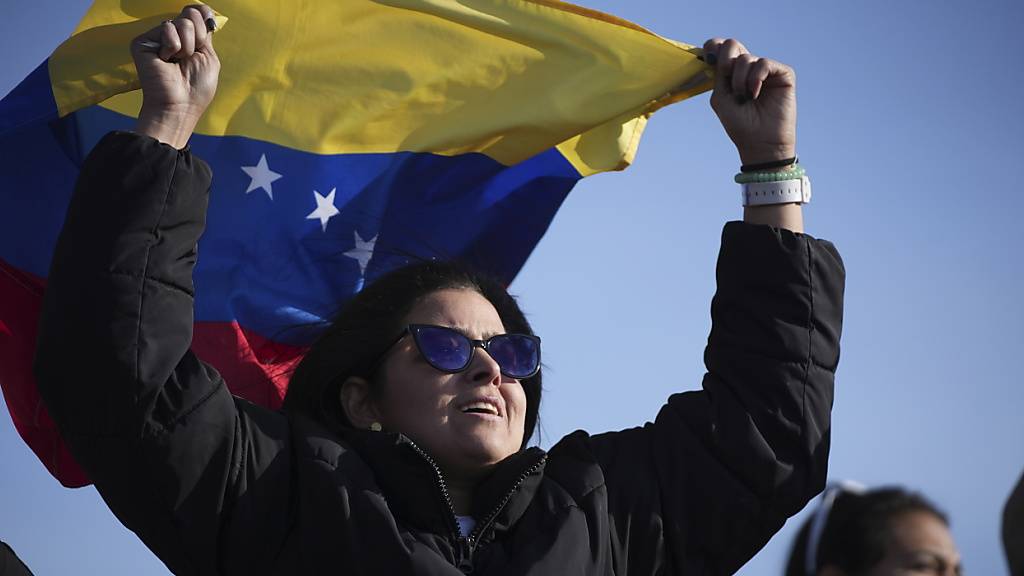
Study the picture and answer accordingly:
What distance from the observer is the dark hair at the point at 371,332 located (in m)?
4.63

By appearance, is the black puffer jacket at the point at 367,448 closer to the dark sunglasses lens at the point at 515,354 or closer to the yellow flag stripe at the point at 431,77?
the dark sunglasses lens at the point at 515,354

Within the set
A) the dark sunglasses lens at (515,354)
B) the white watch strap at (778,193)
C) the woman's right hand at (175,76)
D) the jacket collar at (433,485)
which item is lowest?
the jacket collar at (433,485)

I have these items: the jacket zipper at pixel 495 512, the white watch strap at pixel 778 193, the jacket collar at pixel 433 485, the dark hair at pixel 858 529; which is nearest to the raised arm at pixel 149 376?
the jacket collar at pixel 433 485

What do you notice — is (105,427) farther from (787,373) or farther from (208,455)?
(787,373)

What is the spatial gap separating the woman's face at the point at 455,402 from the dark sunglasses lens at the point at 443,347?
28 mm

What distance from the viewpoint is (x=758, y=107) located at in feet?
16.0

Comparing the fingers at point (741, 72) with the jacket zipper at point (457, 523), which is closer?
the jacket zipper at point (457, 523)

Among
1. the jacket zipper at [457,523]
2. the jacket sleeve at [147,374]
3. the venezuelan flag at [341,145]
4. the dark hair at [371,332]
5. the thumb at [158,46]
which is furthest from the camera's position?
the venezuelan flag at [341,145]

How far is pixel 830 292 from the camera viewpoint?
4582mm

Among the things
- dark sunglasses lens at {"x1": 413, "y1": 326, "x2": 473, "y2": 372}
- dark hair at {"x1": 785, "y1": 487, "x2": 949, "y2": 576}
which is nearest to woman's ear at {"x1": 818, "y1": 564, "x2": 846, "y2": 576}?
dark hair at {"x1": 785, "y1": 487, "x2": 949, "y2": 576}

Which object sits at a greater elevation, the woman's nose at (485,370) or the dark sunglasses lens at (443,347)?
the dark sunglasses lens at (443,347)

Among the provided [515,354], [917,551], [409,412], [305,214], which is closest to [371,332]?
[409,412]

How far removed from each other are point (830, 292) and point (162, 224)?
2143 millimetres

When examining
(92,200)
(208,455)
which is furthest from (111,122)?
(208,455)
